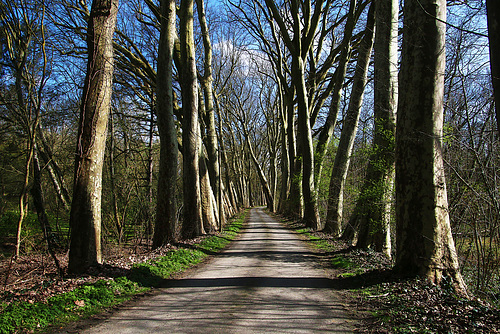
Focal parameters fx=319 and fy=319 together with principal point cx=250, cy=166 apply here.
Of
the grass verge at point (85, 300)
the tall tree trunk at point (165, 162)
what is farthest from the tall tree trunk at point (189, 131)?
the grass verge at point (85, 300)

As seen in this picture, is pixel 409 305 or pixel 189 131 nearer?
pixel 409 305

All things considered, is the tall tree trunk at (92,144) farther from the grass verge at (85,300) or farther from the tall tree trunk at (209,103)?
the tall tree trunk at (209,103)

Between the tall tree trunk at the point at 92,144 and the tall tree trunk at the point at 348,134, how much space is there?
8.55 meters

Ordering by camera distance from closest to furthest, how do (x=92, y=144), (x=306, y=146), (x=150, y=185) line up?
(x=92, y=144)
(x=150, y=185)
(x=306, y=146)

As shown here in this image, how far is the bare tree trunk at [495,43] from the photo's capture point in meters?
3.32

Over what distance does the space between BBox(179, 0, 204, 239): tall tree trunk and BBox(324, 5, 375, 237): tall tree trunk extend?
5.83 metres

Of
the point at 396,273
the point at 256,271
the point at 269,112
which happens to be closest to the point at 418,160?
the point at 396,273

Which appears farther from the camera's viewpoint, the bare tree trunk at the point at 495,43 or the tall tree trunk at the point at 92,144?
the tall tree trunk at the point at 92,144

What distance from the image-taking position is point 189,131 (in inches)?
501

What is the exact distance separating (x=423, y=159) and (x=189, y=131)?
29.3ft

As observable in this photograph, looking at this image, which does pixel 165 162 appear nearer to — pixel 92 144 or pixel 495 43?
pixel 92 144

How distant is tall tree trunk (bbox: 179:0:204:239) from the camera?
1253cm

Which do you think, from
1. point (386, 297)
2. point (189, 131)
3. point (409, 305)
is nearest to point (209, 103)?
point (189, 131)

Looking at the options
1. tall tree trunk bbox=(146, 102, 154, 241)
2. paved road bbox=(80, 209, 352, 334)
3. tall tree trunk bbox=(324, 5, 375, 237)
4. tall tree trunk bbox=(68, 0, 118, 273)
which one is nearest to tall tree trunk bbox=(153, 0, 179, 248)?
paved road bbox=(80, 209, 352, 334)
